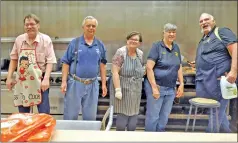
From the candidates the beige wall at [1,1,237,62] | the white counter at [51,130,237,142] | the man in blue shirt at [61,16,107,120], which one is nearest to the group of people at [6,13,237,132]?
the man in blue shirt at [61,16,107,120]

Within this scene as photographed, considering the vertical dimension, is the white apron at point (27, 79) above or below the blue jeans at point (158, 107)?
above

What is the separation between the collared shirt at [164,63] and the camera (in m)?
1.65

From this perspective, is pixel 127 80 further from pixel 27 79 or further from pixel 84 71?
pixel 27 79

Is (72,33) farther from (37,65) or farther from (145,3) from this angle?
(37,65)

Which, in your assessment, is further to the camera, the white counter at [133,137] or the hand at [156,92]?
the hand at [156,92]

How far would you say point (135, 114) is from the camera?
1.79 meters

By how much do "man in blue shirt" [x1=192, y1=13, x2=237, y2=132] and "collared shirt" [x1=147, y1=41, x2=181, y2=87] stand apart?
6.4 inches

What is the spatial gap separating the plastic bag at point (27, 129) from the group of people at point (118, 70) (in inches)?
25.5

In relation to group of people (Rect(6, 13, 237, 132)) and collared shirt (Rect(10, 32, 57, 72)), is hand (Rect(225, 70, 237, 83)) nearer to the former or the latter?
group of people (Rect(6, 13, 237, 132))

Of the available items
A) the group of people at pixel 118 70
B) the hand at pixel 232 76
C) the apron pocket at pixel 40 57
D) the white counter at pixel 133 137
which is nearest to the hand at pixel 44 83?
the group of people at pixel 118 70

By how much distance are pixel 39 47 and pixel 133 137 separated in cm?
90

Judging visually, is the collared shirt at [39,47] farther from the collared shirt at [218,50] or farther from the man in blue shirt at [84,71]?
the collared shirt at [218,50]

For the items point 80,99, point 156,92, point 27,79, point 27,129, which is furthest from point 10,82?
point 156,92

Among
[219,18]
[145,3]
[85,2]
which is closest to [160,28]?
[145,3]
